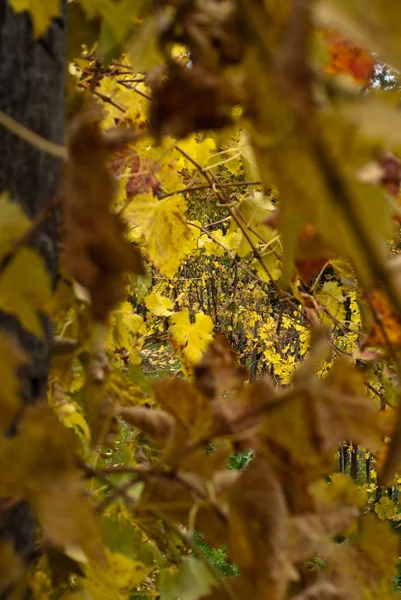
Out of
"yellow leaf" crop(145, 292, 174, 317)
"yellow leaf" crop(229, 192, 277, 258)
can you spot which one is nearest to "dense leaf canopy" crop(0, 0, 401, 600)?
"yellow leaf" crop(229, 192, 277, 258)

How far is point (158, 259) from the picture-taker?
2.91 feet

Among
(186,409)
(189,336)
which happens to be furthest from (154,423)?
(189,336)

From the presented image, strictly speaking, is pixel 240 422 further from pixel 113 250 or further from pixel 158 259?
pixel 158 259

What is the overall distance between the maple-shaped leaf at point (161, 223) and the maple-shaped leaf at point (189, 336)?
0.81ft

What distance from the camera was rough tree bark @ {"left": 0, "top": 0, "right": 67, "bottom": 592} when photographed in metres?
0.39

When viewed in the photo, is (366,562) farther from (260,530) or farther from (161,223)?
(161,223)

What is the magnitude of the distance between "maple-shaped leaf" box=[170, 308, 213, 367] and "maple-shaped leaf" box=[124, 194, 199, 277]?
0.81 feet

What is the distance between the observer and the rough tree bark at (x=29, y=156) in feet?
1.27

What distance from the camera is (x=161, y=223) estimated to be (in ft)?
2.86

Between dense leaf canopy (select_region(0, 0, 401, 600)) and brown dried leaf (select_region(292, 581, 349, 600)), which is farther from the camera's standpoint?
brown dried leaf (select_region(292, 581, 349, 600))

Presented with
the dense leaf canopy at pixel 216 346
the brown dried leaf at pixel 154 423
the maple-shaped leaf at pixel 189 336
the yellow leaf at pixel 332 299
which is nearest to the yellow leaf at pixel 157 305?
the maple-shaped leaf at pixel 189 336

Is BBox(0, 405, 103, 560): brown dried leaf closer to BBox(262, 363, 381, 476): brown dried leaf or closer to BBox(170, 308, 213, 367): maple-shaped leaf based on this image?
BBox(262, 363, 381, 476): brown dried leaf

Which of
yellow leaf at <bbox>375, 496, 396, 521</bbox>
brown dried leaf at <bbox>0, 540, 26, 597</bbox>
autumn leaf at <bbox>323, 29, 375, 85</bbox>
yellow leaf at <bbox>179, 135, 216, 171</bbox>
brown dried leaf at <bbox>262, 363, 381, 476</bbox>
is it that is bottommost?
yellow leaf at <bbox>375, 496, 396, 521</bbox>

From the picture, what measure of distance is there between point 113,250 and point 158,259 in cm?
66
